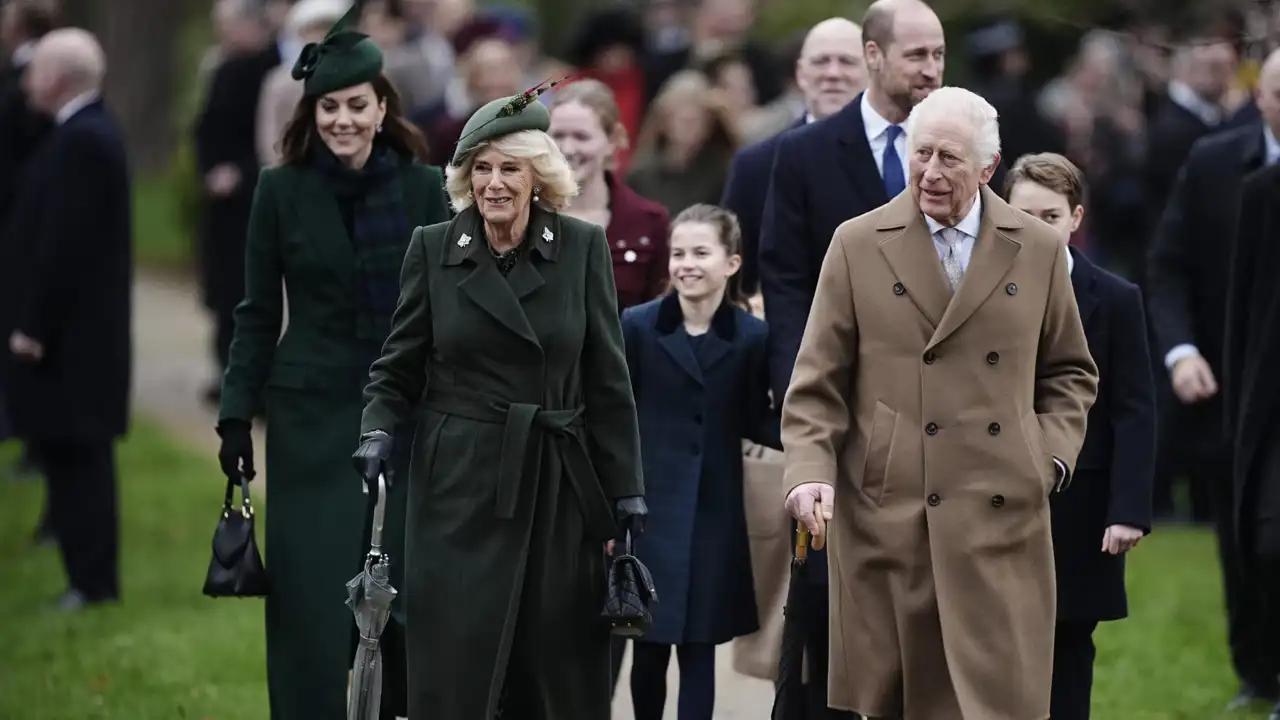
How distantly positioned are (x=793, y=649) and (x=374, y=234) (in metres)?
2.09

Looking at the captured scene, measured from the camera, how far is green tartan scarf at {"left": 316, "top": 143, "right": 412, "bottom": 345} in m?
7.71

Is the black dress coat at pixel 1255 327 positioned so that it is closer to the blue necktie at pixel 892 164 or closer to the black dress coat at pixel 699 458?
the blue necktie at pixel 892 164

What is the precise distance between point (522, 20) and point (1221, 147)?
10.2 m

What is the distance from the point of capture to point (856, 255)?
6434 millimetres

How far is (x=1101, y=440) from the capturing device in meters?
7.14

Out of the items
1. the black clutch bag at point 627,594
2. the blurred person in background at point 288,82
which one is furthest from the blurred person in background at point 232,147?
the black clutch bag at point 627,594

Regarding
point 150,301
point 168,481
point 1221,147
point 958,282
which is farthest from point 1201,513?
point 150,301

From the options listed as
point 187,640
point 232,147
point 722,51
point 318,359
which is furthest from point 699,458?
point 232,147

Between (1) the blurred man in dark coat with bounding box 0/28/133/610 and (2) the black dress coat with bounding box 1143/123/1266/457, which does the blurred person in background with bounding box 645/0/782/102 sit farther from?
(2) the black dress coat with bounding box 1143/123/1266/457

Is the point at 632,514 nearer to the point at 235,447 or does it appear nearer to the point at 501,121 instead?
the point at 501,121

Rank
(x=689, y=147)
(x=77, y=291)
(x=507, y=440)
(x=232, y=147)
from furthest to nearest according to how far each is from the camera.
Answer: (x=232, y=147), (x=689, y=147), (x=77, y=291), (x=507, y=440)

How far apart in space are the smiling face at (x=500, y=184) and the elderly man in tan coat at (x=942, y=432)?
0.89m

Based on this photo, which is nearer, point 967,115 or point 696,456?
point 967,115

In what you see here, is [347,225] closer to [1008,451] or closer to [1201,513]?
[1008,451]
